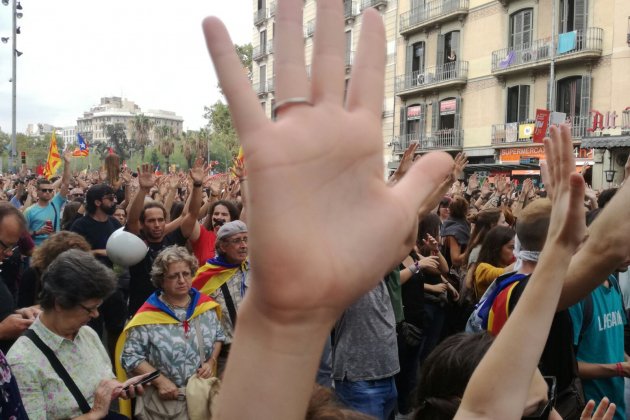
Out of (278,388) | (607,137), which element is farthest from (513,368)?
(607,137)

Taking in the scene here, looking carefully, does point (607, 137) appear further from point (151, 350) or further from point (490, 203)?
point (151, 350)

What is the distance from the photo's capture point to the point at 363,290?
95cm

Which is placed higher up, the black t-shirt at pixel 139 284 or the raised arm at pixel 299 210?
the raised arm at pixel 299 210

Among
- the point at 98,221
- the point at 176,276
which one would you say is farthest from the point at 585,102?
the point at 176,276

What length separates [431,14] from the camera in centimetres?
2623

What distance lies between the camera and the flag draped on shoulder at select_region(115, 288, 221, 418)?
347 centimetres

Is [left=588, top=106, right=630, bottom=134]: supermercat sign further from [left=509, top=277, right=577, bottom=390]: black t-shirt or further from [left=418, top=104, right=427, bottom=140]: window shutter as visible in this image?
[left=509, top=277, right=577, bottom=390]: black t-shirt

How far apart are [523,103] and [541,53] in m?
2.01

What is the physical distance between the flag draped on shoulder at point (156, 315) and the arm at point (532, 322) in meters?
2.47

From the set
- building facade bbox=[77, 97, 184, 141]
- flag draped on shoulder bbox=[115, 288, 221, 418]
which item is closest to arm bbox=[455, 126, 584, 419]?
flag draped on shoulder bbox=[115, 288, 221, 418]

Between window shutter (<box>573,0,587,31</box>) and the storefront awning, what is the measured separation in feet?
17.0

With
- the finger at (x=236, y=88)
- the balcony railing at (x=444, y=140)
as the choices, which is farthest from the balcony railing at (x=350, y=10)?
the finger at (x=236, y=88)

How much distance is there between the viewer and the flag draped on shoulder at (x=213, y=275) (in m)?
4.14

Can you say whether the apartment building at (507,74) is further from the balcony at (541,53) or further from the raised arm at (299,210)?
the raised arm at (299,210)
